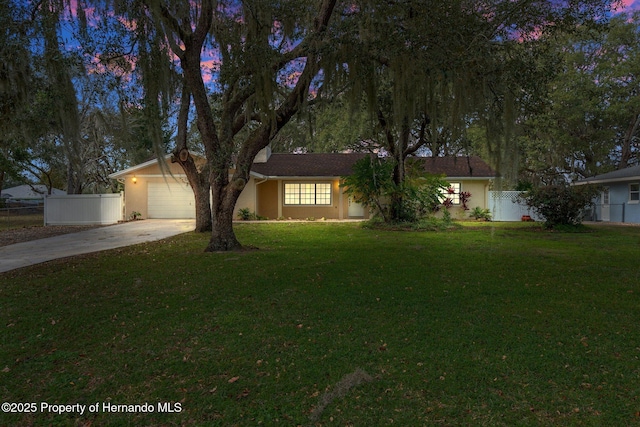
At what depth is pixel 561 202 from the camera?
12734 mm

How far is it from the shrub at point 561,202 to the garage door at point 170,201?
14729 mm

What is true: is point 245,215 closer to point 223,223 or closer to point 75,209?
point 75,209

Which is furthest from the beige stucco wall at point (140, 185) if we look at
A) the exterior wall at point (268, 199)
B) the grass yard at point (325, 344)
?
the grass yard at point (325, 344)

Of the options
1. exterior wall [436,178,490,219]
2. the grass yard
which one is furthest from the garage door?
exterior wall [436,178,490,219]

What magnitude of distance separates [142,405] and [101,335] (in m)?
1.46

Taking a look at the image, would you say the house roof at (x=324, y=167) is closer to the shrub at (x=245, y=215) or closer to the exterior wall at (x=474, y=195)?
the exterior wall at (x=474, y=195)

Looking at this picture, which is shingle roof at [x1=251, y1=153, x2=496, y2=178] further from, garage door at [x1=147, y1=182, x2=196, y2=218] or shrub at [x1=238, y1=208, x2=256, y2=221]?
garage door at [x1=147, y1=182, x2=196, y2=218]

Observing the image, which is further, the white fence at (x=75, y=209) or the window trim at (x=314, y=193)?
the window trim at (x=314, y=193)

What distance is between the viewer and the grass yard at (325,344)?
260cm

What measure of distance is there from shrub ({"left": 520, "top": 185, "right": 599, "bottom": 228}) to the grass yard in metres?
6.78

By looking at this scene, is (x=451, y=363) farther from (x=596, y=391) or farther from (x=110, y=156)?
(x=110, y=156)

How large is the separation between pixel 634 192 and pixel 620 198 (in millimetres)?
735

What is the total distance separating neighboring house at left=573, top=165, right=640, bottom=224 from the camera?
16.8 metres

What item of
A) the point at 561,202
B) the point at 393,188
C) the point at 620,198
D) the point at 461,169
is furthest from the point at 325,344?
the point at 620,198
